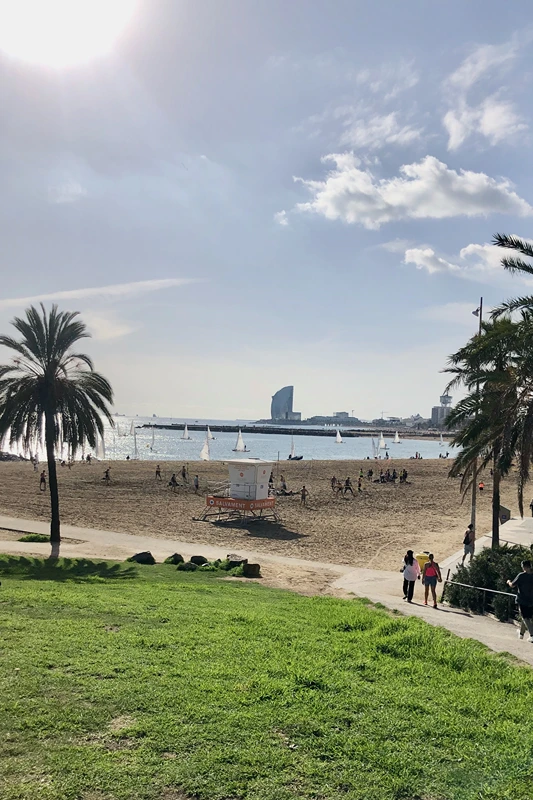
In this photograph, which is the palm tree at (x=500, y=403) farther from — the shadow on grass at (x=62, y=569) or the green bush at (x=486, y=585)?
the shadow on grass at (x=62, y=569)

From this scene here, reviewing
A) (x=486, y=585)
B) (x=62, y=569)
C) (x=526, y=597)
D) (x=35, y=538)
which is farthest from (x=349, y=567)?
(x=35, y=538)

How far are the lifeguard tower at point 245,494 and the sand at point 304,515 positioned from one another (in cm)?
120

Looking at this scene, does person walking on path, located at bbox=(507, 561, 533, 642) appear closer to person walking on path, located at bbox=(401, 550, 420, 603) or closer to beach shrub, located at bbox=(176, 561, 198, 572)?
person walking on path, located at bbox=(401, 550, 420, 603)

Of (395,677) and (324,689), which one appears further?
(395,677)

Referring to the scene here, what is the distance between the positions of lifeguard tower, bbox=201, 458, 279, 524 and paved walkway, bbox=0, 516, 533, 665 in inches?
255

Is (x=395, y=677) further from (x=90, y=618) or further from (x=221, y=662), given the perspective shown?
(x=90, y=618)

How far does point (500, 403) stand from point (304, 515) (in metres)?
17.3

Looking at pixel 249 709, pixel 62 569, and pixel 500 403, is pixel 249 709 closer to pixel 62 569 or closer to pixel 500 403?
pixel 62 569

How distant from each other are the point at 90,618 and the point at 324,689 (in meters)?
4.07

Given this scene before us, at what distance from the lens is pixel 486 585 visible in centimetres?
1243

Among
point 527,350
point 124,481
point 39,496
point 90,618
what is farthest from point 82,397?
point 124,481

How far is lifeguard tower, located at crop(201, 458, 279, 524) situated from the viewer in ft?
90.0

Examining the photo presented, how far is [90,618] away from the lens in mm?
8406

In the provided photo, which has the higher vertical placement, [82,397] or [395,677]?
[82,397]
